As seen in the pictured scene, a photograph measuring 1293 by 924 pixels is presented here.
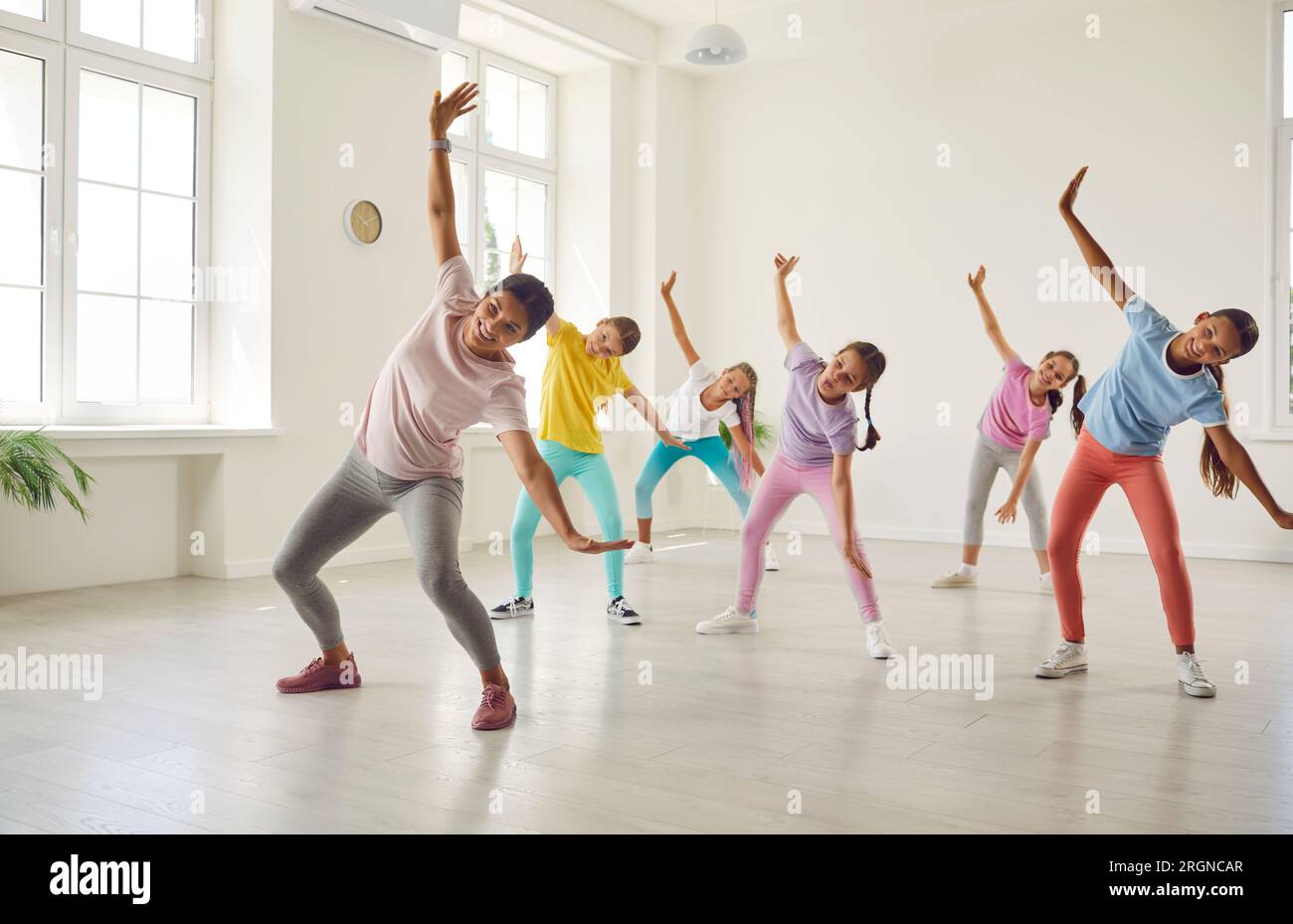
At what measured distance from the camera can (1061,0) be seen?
6727 mm


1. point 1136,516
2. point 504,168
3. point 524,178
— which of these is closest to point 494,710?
point 1136,516

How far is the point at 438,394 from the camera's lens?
8.84 ft

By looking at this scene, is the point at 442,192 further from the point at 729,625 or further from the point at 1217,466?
the point at 1217,466

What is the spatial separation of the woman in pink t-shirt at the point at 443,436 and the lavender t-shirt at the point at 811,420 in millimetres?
1217

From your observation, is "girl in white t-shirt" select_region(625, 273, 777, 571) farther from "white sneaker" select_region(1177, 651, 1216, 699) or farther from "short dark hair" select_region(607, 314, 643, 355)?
"white sneaker" select_region(1177, 651, 1216, 699)

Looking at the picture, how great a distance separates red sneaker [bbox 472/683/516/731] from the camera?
277 centimetres

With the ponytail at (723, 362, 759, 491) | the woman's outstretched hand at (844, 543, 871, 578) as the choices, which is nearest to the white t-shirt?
the ponytail at (723, 362, 759, 491)

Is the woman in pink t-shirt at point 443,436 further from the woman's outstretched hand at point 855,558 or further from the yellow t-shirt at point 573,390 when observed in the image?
the yellow t-shirt at point 573,390

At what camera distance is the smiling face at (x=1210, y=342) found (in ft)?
9.45

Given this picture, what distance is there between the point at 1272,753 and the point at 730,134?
647 cm

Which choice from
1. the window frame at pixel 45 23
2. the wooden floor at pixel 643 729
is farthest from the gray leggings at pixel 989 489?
the window frame at pixel 45 23
